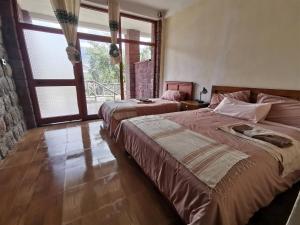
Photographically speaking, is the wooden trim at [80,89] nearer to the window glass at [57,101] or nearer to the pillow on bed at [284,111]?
the window glass at [57,101]

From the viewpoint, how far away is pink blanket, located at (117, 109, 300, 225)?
2.89 feet

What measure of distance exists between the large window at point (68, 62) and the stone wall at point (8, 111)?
0.45m

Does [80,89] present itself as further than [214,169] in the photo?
Yes

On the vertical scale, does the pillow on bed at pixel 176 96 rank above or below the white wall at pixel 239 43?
below

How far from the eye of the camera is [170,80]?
14.5 feet

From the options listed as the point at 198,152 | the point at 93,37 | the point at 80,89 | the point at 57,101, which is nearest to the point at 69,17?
the point at 93,37

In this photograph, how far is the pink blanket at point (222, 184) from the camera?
2.89 ft

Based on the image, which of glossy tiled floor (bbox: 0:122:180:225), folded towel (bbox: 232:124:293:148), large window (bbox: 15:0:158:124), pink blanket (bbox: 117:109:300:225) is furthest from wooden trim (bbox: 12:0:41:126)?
folded towel (bbox: 232:124:293:148)

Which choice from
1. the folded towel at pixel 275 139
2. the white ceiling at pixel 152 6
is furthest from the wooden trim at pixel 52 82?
the folded towel at pixel 275 139

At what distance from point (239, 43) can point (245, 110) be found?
130cm

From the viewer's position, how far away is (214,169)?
1.01m

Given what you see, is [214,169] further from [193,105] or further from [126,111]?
[193,105]

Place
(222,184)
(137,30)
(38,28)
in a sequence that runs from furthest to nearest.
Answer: (137,30), (38,28), (222,184)

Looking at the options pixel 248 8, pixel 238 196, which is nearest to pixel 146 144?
pixel 238 196
